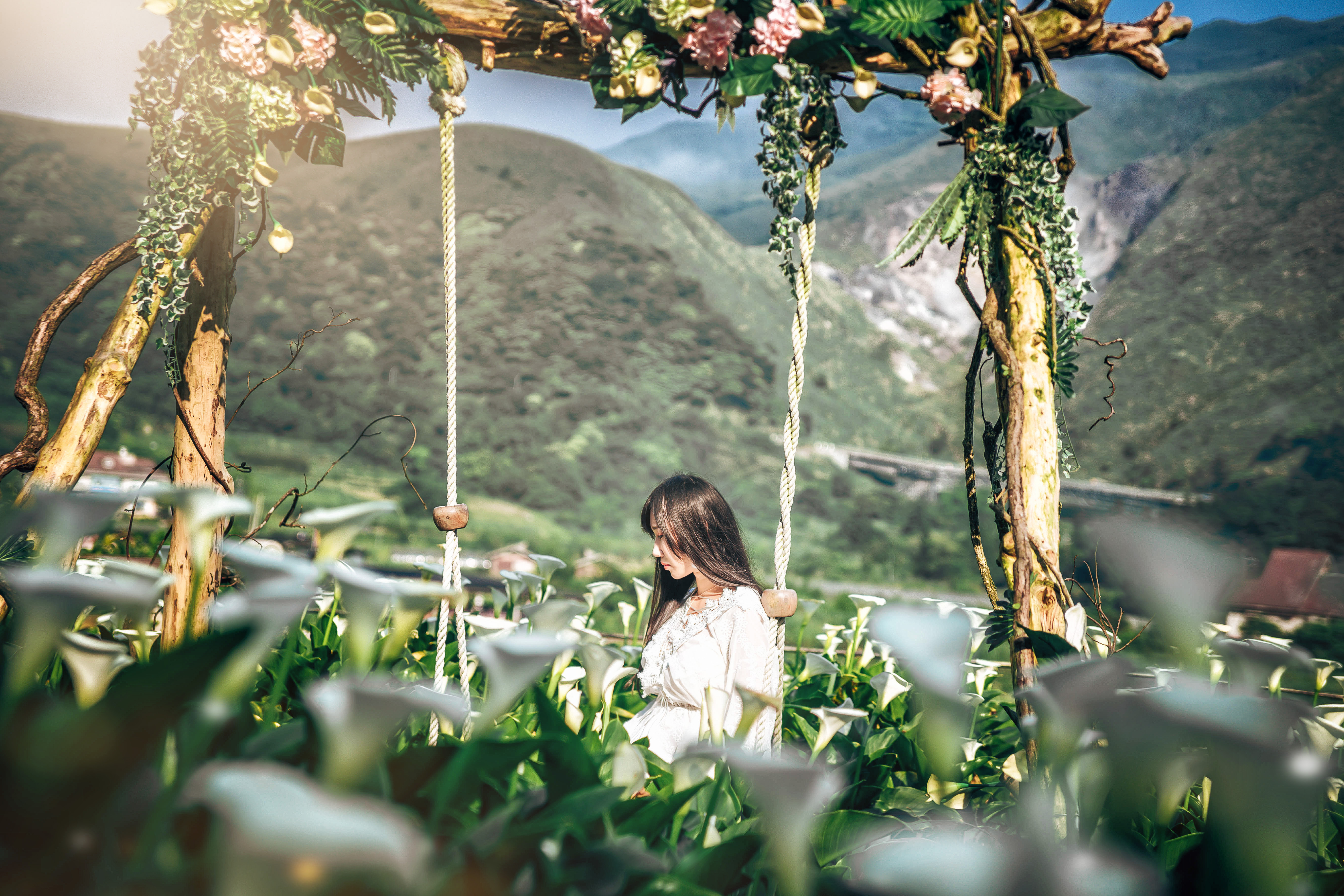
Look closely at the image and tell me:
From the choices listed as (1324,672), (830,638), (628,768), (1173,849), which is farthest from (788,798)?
(1324,672)

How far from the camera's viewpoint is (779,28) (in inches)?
60.9

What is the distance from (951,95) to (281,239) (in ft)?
5.28

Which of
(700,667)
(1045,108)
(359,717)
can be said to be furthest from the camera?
(700,667)

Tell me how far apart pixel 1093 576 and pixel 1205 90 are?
1443 inches

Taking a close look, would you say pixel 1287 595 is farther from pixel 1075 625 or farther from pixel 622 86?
pixel 622 86

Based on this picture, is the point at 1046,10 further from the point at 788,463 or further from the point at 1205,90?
the point at 1205,90

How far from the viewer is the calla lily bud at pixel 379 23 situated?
1.52 meters

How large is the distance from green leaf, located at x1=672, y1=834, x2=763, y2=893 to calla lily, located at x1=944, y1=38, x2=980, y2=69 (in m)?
1.58

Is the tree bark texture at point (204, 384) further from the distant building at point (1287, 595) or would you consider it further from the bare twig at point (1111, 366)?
the distant building at point (1287, 595)

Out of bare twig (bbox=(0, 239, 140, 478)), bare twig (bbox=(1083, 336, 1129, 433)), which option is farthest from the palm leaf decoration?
bare twig (bbox=(0, 239, 140, 478))

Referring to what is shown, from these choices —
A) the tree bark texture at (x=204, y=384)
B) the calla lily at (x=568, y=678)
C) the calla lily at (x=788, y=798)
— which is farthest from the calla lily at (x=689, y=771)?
the tree bark texture at (x=204, y=384)

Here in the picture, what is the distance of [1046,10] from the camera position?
1.63 metres

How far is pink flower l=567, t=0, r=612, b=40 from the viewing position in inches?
63.1

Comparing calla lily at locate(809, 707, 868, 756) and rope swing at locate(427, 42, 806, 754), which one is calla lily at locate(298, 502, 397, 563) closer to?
rope swing at locate(427, 42, 806, 754)
